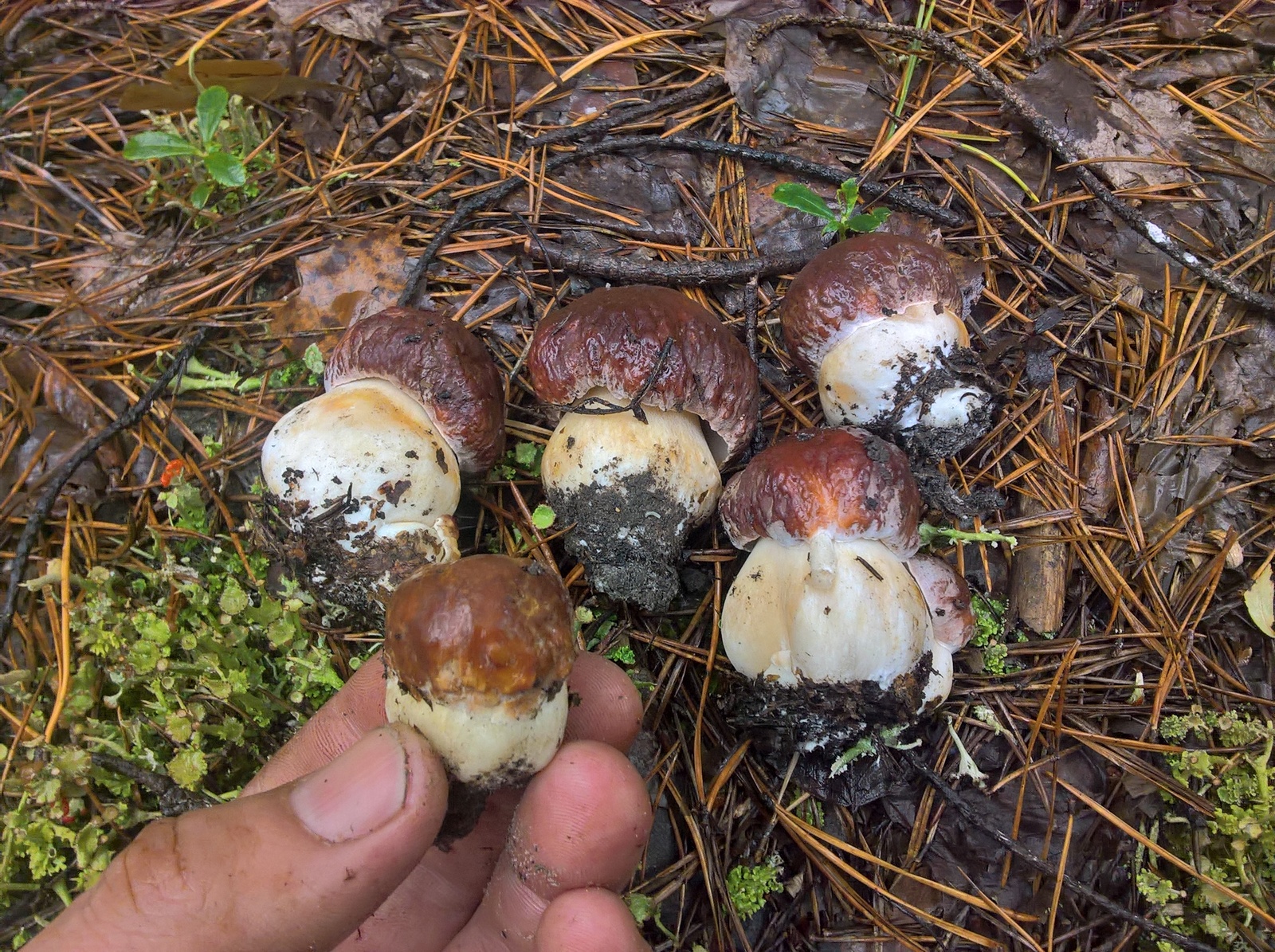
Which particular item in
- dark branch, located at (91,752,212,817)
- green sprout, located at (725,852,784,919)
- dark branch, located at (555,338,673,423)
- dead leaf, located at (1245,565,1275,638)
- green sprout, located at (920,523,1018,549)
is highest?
dark branch, located at (555,338,673,423)

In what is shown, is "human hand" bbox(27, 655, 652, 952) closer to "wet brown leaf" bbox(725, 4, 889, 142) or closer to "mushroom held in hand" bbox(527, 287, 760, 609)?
"mushroom held in hand" bbox(527, 287, 760, 609)

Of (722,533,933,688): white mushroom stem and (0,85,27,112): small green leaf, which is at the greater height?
(0,85,27,112): small green leaf

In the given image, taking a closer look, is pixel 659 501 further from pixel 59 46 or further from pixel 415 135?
pixel 59 46

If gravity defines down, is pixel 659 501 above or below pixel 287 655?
above

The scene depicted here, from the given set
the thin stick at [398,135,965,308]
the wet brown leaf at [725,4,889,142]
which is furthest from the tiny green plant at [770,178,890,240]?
the wet brown leaf at [725,4,889,142]

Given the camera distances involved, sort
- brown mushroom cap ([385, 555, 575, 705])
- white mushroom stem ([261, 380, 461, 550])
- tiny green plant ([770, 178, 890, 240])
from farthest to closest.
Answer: tiny green plant ([770, 178, 890, 240]) < white mushroom stem ([261, 380, 461, 550]) < brown mushroom cap ([385, 555, 575, 705])

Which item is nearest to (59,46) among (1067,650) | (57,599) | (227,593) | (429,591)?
(57,599)
